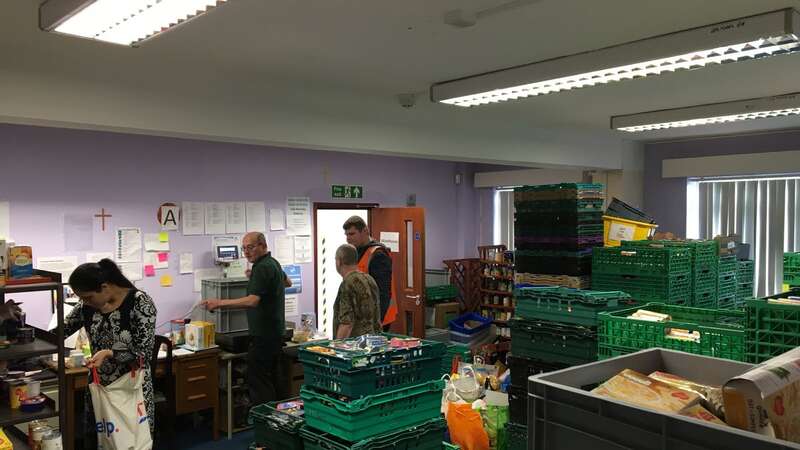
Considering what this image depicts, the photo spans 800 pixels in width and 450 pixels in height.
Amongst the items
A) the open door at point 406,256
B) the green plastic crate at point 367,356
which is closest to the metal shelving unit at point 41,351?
the green plastic crate at point 367,356

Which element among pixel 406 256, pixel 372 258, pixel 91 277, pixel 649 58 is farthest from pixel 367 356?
pixel 406 256

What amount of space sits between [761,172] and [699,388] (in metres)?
5.77

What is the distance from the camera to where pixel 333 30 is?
9.94 feet

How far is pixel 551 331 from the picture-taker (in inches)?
133

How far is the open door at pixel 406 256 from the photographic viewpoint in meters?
7.01

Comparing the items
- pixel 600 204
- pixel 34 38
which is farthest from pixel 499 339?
pixel 34 38

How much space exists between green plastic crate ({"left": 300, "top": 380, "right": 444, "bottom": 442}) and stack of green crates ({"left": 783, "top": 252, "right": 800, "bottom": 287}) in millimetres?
2574

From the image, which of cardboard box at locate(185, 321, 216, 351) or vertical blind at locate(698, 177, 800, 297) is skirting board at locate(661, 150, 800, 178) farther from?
cardboard box at locate(185, 321, 216, 351)

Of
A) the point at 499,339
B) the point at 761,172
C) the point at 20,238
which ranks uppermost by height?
the point at 761,172

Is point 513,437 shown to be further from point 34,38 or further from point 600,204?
point 34,38

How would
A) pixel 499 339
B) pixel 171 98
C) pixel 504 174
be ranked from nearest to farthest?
1. pixel 171 98
2. pixel 499 339
3. pixel 504 174

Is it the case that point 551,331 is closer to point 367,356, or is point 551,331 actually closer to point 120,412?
point 367,356

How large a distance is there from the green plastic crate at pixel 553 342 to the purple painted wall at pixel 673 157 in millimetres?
4285

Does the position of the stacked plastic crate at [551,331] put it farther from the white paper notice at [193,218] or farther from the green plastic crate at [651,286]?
the white paper notice at [193,218]
